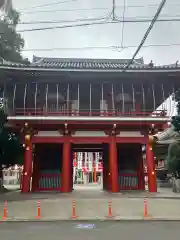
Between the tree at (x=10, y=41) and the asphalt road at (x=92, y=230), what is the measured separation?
2446 cm

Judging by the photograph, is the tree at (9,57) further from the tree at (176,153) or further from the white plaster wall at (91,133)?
the tree at (176,153)

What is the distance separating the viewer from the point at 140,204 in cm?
1659

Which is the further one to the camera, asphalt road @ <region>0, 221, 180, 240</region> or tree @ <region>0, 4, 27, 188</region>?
tree @ <region>0, 4, 27, 188</region>

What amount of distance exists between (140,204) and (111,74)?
11054 mm

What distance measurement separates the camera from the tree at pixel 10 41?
3160 centimetres

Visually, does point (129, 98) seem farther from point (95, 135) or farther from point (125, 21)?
point (125, 21)

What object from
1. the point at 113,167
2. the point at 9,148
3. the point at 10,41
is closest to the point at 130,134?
the point at 113,167

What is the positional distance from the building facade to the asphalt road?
1040 cm

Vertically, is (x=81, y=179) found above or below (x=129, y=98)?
below

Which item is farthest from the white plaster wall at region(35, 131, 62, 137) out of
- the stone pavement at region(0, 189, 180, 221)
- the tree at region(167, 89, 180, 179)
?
the tree at region(167, 89, 180, 179)

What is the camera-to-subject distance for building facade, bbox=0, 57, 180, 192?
879 inches

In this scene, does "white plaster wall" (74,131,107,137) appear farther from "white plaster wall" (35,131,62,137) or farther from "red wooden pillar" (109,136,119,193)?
"white plaster wall" (35,131,62,137)

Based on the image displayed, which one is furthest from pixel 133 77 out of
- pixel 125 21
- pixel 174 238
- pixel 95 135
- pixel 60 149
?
pixel 174 238

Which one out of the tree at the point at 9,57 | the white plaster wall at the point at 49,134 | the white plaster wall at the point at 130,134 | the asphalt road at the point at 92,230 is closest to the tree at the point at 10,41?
the tree at the point at 9,57
